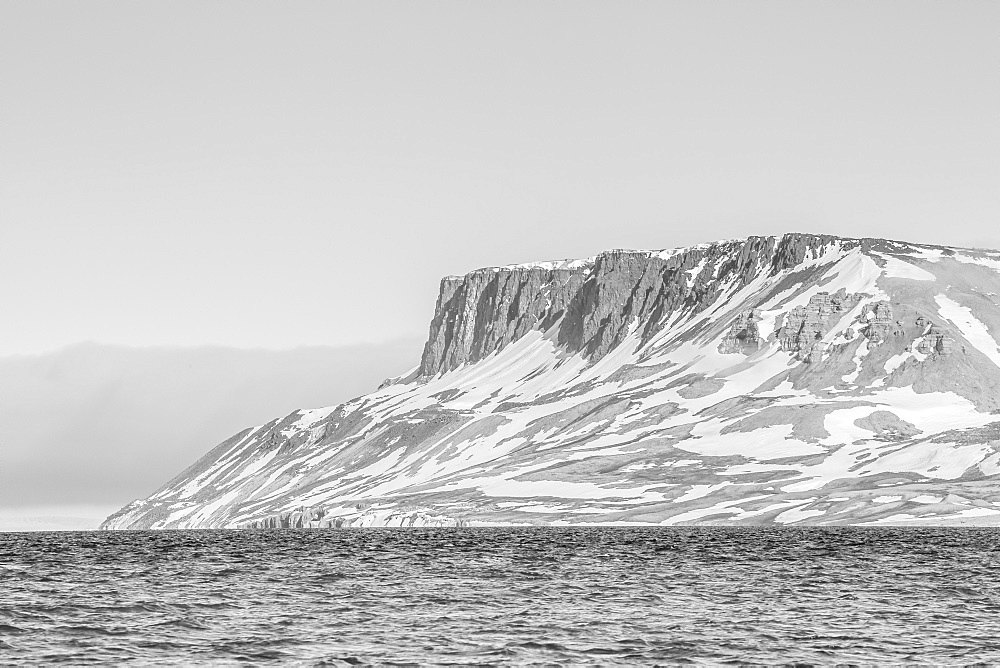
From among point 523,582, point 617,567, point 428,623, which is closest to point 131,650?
point 428,623

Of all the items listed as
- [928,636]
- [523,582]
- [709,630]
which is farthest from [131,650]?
[523,582]

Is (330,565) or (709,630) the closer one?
(709,630)

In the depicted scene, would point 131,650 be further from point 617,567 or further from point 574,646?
point 617,567

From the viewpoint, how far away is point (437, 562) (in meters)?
121

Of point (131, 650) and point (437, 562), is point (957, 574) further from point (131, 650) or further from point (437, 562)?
point (131, 650)

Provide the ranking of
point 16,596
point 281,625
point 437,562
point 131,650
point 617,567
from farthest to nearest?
1. point 437,562
2. point 617,567
3. point 16,596
4. point 281,625
5. point 131,650

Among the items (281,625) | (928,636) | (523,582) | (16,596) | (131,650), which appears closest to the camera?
(131,650)

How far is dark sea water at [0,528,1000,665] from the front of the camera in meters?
53.7

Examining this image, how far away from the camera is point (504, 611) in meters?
70.0

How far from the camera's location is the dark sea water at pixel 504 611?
53688 millimetres

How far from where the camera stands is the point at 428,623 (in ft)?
211

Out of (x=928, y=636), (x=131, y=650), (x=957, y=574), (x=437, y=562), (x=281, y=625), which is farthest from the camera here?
(x=437, y=562)

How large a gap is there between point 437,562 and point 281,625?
5881 centimetres

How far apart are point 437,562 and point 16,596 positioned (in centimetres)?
4738
